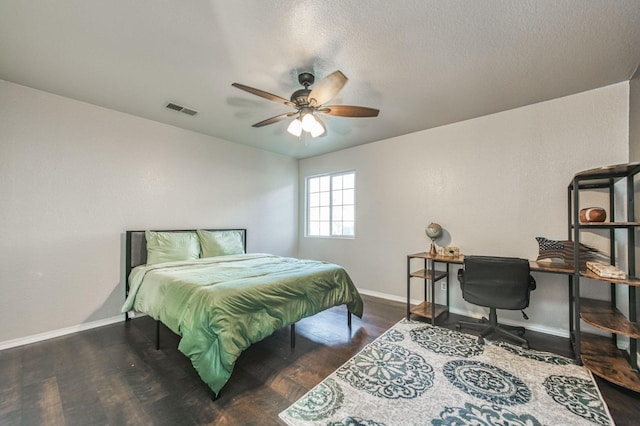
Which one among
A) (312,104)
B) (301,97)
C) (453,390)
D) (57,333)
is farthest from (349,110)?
(57,333)

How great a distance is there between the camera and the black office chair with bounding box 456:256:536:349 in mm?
2416

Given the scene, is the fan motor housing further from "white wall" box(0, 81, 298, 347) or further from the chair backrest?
"white wall" box(0, 81, 298, 347)

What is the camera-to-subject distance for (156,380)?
6.55 ft

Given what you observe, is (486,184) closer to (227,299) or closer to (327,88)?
(327,88)

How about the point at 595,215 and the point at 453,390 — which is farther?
the point at 595,215

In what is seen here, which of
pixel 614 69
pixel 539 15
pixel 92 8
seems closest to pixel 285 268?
pixel 92 8

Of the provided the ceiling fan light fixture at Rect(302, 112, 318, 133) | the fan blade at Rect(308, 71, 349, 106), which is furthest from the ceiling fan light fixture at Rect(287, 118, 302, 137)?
the fan blade at Rect(308, 71, 349, 106)

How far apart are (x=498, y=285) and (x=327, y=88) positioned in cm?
243

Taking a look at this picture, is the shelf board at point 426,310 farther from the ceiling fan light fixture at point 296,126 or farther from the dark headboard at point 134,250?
the dark headboard at point 134,250

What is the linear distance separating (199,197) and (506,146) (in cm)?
430

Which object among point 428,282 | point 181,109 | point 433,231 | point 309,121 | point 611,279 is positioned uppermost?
point 181,109

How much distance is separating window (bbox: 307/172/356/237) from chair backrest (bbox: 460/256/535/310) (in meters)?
2.29

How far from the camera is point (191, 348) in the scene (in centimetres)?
183

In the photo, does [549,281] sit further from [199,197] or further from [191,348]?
[199,197]
